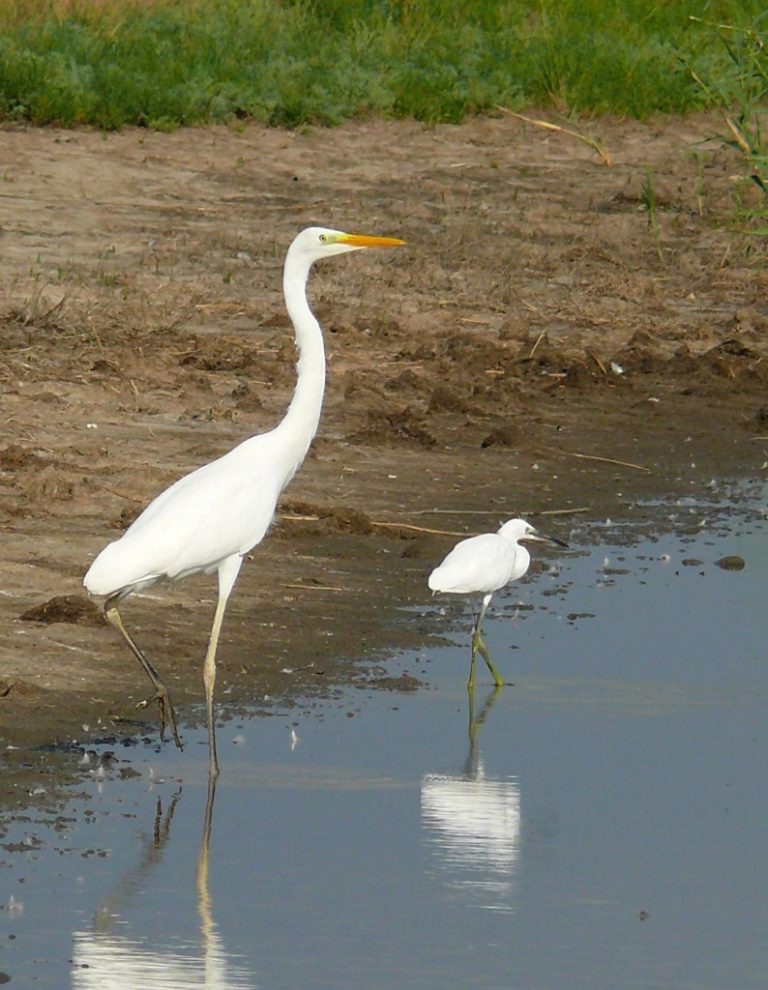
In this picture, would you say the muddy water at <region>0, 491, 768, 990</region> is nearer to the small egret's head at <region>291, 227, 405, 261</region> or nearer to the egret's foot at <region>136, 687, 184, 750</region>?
the egret's foot at <region>136, 687, 184, 750</region>

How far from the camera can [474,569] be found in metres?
7.41

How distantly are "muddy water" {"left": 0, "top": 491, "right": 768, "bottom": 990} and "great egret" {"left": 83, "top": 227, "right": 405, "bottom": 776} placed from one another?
471 millimetres

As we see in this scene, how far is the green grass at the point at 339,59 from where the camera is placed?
17.5 metres

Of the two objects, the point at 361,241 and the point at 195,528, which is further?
the point at 361,241

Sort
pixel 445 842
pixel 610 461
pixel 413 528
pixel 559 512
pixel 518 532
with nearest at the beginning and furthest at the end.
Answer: pixel 445 842, pixel 518 532, pixel 413 528, pixel 559 512, pixel 610 461

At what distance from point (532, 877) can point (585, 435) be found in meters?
6.35

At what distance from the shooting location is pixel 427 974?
15.6 ft

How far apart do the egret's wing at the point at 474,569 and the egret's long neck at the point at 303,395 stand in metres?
0.65

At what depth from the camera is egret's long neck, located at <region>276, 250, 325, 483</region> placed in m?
7.20

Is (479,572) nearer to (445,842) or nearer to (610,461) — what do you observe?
(445,842)

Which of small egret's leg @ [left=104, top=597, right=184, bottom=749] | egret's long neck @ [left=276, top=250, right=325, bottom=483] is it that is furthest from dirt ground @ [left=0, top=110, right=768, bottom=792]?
egret's long neck @ [left=276, top=250, right=325, bottom=483]

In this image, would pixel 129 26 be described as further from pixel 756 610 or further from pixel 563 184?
pixel 756 610

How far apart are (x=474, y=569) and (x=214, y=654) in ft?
3.76

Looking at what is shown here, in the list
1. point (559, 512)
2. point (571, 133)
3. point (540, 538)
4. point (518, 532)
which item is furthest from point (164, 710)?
point (571, 133)
